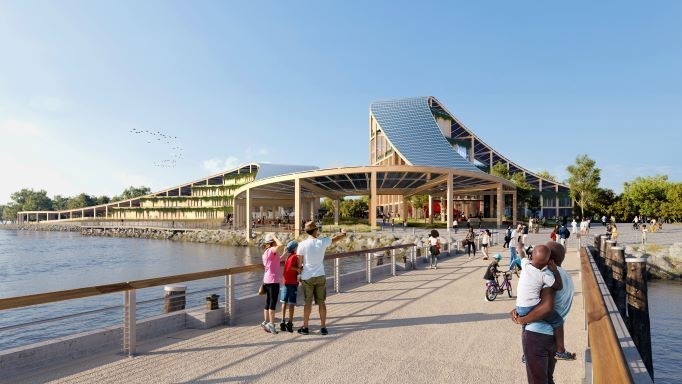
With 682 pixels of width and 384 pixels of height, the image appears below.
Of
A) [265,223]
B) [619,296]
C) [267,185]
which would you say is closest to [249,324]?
[619,296]

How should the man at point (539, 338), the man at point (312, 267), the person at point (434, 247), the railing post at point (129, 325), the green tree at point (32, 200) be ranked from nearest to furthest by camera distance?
the man at point (539, 338), the railing post at point (129, 325), the man at point (312, 267), the person at point (434, 247), the green tree at point (32, 200)

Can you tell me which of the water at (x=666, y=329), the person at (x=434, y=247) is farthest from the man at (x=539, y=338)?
the person at (x=434, y=247)

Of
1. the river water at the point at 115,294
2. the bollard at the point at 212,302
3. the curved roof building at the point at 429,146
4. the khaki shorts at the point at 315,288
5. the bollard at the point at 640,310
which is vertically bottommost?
the river water at the point at 115,294

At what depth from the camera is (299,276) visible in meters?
7.54

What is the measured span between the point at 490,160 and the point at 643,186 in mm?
31583

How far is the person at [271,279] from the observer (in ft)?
24.8

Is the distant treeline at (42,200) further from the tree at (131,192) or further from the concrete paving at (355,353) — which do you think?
the concrete paving at (355,353)

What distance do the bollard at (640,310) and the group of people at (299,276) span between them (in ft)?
25.5

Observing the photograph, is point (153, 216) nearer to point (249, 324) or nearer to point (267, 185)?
point (267, 185)

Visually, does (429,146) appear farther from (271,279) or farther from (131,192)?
(131,192)

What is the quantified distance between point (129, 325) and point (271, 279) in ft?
7.37

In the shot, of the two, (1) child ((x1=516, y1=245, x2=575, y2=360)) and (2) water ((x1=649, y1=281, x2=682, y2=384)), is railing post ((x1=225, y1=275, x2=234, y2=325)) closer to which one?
(1) child ((x1=516, y1=245, x2=575, y2=360))

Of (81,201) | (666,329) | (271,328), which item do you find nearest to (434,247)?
(666,329)

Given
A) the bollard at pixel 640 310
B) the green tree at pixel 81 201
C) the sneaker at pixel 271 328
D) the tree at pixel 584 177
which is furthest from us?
the green tree at pixel 81 201
